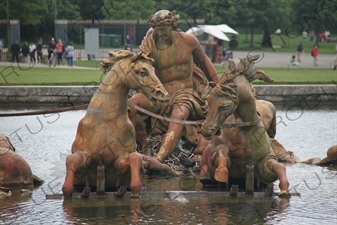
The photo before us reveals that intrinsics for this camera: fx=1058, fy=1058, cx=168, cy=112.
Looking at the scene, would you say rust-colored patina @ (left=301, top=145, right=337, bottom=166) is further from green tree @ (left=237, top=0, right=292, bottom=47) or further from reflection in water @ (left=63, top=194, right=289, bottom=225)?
green tree @ (left=237, top=0, right=292, bottom=47)

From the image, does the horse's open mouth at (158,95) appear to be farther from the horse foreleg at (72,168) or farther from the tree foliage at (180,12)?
the tree foliage at (180,12)

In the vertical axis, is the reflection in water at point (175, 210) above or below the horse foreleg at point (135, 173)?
below

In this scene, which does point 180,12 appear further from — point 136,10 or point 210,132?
point 210,132

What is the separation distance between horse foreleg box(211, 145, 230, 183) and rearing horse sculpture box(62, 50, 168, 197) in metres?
0.96

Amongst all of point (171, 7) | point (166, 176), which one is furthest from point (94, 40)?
point (166, 176)

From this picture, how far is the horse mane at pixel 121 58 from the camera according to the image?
467 inches

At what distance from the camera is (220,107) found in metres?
12.0

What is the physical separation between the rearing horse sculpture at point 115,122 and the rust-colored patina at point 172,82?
6.20 feet

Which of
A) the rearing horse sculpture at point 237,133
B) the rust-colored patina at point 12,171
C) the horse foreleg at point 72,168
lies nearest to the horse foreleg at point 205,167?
the rearing horse sculpture at point 237,133

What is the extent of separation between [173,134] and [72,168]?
8.46ft

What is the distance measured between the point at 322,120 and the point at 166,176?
31.4 ft

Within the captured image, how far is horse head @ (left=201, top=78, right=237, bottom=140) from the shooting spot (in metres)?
12.0

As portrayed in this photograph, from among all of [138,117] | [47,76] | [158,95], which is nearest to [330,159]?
[138,117]

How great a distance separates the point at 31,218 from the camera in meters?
10.8
